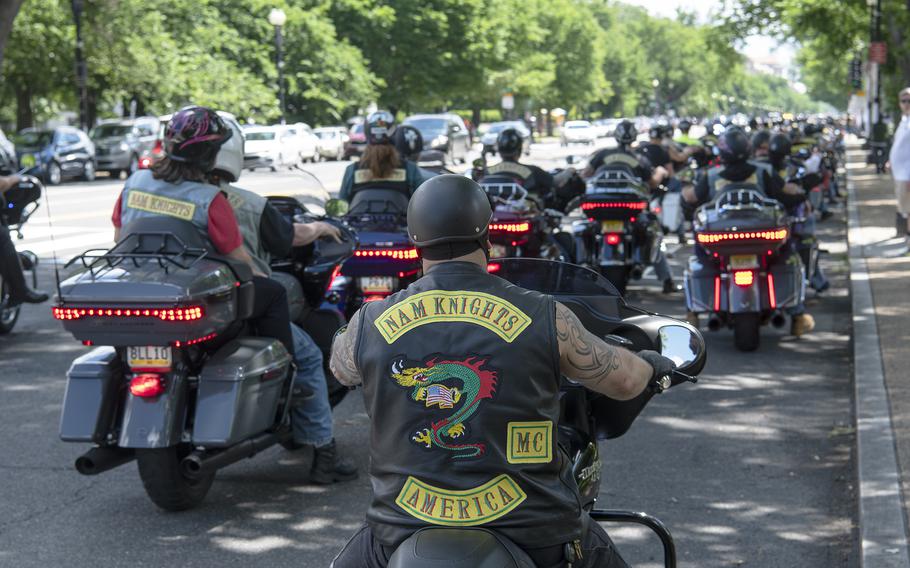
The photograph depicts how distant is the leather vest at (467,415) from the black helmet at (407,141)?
7534mm

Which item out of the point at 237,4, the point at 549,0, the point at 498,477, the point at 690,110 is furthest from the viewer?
the point at 690,110

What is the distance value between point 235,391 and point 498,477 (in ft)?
8.94

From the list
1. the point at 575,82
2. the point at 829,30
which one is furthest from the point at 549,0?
the point at 829,30

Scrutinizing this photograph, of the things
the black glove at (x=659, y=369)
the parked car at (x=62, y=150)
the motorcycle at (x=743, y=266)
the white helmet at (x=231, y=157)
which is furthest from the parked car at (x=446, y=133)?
the black glove at (x=659, y=369)

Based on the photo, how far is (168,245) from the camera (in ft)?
18.8

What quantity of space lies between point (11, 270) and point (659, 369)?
799 cm

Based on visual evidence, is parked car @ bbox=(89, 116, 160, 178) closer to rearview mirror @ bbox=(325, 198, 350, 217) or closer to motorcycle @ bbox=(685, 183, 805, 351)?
motorcycle @ bbox=(685, 183, 805, 351)

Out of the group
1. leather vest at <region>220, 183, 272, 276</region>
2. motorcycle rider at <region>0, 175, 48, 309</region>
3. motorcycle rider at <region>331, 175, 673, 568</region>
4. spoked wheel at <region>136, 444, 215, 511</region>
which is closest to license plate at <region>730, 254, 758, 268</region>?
leather vest at <region>220, 183, 272, 276</region>

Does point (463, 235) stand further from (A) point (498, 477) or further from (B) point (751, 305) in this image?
(B) point (751, 305)

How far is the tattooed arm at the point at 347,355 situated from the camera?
335cm

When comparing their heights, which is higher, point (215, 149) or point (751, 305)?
point (215, 149)

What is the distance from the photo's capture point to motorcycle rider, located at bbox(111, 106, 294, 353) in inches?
228

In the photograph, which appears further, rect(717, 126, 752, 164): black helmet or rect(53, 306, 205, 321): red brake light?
rect(717, 126, 752, 164): black helmet

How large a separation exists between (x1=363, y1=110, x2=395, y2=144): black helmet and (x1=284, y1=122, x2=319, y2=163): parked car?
3298 cm
